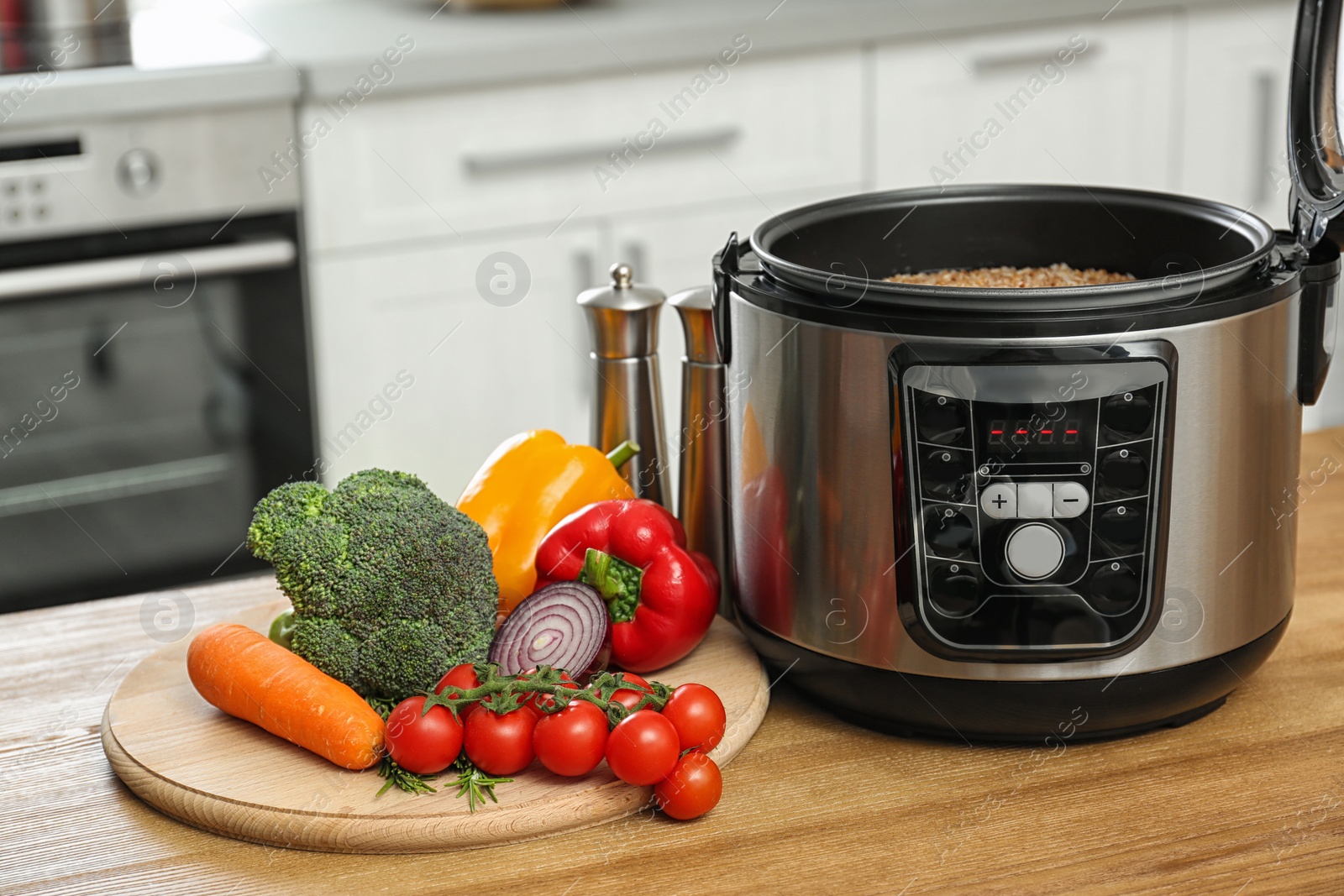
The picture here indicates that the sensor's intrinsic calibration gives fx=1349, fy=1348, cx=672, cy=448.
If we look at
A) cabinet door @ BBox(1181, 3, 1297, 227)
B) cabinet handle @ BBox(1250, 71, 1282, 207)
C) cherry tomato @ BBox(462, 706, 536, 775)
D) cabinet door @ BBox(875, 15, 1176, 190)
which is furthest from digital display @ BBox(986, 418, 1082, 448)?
cabinet handle @ BBox(1250, 71, 1282, 207)

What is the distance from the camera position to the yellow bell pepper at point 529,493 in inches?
40.9

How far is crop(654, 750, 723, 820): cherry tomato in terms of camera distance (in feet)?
2.55

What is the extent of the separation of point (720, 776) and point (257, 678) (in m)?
0.30

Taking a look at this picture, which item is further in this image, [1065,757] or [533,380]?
[533,380]

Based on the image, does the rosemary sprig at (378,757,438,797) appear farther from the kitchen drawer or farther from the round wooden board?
the kitchen drawer

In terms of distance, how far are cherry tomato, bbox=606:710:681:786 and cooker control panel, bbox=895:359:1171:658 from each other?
0.56 ft

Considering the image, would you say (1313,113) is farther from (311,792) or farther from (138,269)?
(138,269)

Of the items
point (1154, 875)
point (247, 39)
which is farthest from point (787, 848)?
point (247, 39)

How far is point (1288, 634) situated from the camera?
3.24 feet

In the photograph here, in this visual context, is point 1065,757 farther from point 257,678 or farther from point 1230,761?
point 257,678

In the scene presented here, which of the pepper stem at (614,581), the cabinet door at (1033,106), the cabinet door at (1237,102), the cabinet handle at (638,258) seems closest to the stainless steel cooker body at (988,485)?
the pepper stem at (614,581)

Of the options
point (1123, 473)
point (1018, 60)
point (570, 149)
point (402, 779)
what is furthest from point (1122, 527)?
point (1018, 60)

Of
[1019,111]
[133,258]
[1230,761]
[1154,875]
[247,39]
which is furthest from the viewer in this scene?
[1019,111]

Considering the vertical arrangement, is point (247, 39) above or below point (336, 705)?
above
